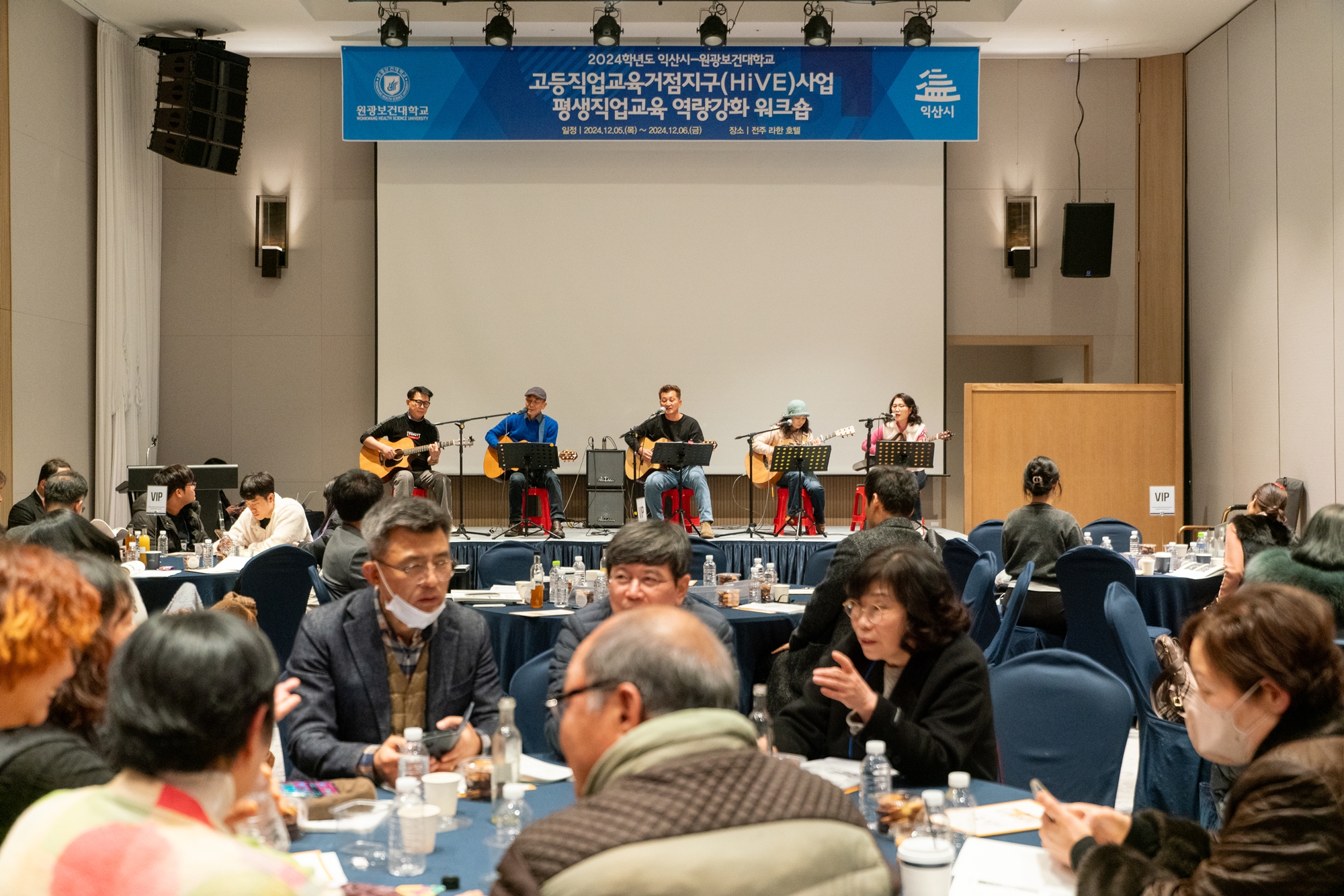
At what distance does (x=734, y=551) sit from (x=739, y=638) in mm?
4588

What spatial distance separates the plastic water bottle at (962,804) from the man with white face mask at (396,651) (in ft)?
3.44

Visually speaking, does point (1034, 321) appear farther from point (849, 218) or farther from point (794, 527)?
point (794, 527)

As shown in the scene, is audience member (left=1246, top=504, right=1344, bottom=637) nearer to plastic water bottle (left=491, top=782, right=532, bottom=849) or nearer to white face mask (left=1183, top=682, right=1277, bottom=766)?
white face mask (left=1183, top=682, right=1277, bottom=766)

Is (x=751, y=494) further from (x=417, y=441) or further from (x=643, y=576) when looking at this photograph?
(x=643, y=576)

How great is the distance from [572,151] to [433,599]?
9.50 m

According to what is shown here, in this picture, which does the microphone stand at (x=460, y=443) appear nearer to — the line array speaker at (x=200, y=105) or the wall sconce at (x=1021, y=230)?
the line array speaker at (x=200, y=105)

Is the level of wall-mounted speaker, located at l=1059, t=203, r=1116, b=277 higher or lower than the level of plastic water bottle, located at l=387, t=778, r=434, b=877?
higher

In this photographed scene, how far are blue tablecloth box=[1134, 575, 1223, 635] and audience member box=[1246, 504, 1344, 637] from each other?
6.10 feet

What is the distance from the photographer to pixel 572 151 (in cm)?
1162

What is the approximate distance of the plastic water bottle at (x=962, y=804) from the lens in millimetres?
2107

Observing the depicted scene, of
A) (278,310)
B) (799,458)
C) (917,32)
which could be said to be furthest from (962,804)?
(278,310)

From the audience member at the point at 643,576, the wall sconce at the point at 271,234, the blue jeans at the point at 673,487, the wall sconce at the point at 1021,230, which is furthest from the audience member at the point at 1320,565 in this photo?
the wall sconce at the point at 271,234

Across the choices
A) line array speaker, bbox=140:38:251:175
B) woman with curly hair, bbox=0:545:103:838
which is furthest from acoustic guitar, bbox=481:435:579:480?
woman with curly hair, bbox=0:545:103:838

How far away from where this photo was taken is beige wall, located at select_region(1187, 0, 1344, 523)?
9.09m
